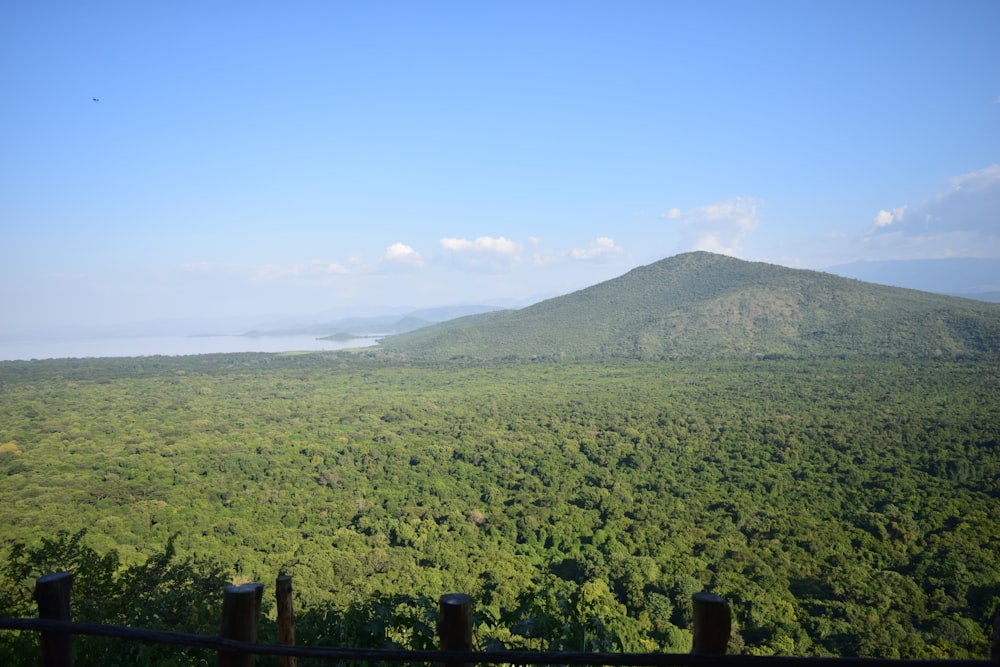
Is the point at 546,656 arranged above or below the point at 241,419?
above

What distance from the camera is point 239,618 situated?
2.27 m

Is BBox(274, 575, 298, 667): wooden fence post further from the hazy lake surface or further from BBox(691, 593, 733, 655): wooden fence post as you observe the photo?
the hazy lake surface

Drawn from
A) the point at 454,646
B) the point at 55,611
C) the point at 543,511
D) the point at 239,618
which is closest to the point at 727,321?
the point at 543,511

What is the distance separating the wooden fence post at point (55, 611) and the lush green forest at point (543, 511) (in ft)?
6.10

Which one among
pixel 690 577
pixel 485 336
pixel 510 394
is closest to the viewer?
pixel 690 577

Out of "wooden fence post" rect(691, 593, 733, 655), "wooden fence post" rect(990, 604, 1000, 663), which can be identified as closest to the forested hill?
"wooden fence post" rect(990, 604, 1000, 663)

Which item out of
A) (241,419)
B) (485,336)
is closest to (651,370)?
(485,336)

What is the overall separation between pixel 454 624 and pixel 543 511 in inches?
955

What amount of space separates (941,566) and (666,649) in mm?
11221

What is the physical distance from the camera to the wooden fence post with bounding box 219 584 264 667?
88.7 inches

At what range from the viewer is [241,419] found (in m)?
46.5

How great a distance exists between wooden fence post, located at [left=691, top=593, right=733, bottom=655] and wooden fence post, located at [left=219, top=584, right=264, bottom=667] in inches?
67.2

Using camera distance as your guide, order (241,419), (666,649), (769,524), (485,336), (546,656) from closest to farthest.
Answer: (546,656)
(666,649)
(769,524)
(241,419)
(485,336)

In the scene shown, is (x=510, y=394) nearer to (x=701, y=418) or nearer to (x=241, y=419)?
(x=701, y=418)
